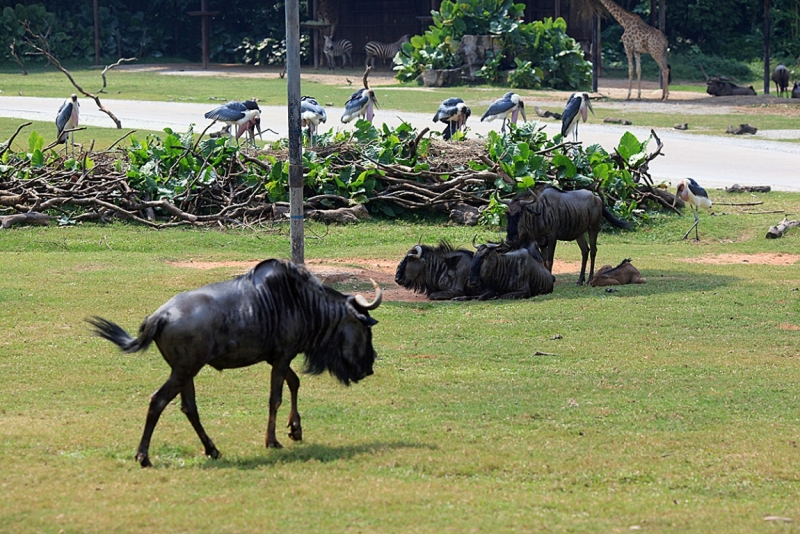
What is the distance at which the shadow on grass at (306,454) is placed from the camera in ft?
22.1

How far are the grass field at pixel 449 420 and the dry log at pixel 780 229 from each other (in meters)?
2.84

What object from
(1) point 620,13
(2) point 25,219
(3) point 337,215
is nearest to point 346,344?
(3) point 337,215

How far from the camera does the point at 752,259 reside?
1529 cm

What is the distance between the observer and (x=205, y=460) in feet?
22.2

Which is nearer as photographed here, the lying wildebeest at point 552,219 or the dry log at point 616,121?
the lying wildebeest at point 552,219

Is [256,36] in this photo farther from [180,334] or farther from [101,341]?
[180,334]

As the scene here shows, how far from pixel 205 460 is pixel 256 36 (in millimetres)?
48160

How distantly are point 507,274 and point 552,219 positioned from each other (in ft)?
3.09

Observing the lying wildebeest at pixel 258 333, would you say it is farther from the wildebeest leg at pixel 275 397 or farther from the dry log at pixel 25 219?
Result: the dry log at pixel 25 219

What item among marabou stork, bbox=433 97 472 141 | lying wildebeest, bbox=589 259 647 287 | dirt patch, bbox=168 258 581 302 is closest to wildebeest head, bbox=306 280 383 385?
dirt patch, bbox=168 258 581 302

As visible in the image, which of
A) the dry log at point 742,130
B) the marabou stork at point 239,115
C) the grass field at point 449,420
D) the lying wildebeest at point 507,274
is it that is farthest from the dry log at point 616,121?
the lying wildebeest at point 507,274

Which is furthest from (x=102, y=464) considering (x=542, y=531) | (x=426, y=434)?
(x=542, y=531)

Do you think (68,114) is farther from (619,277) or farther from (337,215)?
(619,277)

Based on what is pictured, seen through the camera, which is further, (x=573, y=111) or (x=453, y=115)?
(x=453, y=115)
